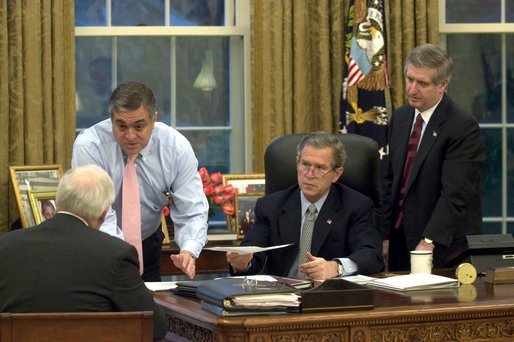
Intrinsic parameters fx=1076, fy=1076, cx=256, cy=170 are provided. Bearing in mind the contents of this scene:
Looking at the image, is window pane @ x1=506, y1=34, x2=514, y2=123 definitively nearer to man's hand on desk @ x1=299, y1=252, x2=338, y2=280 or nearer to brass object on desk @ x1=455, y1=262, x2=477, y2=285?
brass object on desk @ x1=455, y1=262, x2=477, y2=285

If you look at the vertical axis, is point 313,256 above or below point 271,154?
below

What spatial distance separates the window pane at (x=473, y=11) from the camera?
6957mm

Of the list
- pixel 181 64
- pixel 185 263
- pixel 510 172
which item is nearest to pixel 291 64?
pixel 181 64

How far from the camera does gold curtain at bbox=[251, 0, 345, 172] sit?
649 centimetres

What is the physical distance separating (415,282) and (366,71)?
2.56 metres

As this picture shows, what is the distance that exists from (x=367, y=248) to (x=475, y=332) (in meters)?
0.88

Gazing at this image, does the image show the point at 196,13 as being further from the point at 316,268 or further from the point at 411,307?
the point at 411,307

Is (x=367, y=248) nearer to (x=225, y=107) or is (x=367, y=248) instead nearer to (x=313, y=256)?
(x=313, y=256)

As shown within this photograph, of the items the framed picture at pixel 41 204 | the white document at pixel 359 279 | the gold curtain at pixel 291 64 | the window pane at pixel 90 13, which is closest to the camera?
the white document at pixel 359 279

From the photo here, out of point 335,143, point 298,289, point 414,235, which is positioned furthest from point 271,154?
point 298,289

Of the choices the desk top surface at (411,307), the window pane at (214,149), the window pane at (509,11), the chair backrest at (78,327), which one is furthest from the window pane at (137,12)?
the chair backrest at (78,327)

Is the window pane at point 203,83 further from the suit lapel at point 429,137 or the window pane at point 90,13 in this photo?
the suit lapel at point 429,137

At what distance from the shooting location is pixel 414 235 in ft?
15.9

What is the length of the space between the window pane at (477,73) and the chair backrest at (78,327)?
14.9 feet
